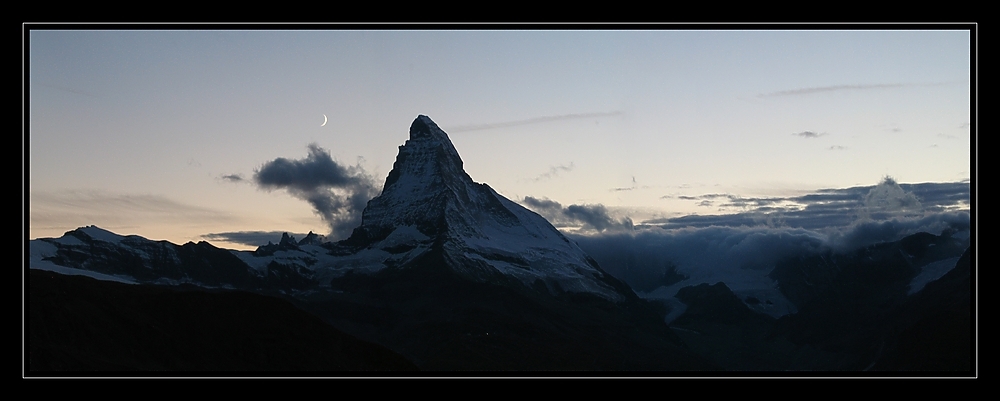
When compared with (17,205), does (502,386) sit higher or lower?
lower

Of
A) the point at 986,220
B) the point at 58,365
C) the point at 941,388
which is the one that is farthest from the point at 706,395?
the point at 58,365

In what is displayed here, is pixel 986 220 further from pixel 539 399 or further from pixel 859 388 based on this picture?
pixel 539 399
